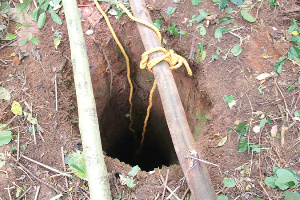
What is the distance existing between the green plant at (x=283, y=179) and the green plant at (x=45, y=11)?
9.08ft

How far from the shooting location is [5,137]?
2.60 meters

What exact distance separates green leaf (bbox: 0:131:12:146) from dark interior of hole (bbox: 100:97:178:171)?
149 centimetres

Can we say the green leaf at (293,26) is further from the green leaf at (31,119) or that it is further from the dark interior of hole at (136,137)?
the green leaf at (31,119)

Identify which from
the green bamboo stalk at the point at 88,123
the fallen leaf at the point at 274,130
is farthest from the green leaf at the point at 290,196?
the green bamboo stalk at the point at 88,123

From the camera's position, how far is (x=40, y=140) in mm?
A: 2652

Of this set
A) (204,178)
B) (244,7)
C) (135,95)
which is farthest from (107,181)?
(244,7)

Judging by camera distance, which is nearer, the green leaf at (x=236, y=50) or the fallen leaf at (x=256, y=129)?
the fallen leaf at (x=256, y=129)

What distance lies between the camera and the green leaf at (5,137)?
2.59 metres

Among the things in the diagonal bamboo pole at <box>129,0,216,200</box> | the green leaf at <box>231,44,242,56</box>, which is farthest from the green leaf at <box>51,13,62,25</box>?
the green leaf at <box>231,44,242,56</box>

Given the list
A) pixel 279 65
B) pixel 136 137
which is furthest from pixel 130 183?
pixel 136 137

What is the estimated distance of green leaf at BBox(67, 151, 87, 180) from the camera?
2329 mm

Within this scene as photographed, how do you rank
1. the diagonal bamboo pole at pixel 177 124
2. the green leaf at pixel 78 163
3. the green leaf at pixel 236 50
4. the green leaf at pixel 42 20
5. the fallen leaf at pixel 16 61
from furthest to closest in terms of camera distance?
the green leaf at pixel 42 20 < the fallen leaf at pixel 16 61 < the green leaf at pixel 236 50 < the green leaf at pixel 78 163 < the diagonal bamboo pole at pixel 177 124

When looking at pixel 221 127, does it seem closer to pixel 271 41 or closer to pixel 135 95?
pixel 271 41

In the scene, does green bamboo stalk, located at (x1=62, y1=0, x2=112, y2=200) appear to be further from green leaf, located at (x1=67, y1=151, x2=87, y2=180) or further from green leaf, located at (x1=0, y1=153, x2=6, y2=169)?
green leaf, located at (x1=0, y1=153, x2=6, y2=169)
